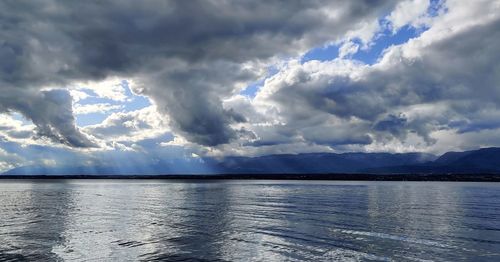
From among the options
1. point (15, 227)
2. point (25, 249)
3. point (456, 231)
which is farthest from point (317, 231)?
point (15, 227)

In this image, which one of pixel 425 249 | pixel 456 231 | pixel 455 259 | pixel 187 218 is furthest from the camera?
pixel 187 218

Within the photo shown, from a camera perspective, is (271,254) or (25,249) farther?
(25,249)

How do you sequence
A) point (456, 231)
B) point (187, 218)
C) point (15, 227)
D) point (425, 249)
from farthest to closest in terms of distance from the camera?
point (187, 218), point (15, 227), point (456, 231), point (425, 249)

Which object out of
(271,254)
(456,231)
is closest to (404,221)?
(456,231)

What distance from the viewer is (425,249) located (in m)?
36.4

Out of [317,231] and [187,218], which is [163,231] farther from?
[317,231]

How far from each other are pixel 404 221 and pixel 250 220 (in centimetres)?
2175

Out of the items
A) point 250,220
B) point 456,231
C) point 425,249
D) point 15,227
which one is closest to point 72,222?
point 15,227

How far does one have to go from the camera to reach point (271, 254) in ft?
113

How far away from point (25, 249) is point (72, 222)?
20669 millimetres

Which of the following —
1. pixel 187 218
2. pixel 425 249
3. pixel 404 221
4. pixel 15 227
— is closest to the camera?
pixel 425 249

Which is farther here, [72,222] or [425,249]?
[72,222]

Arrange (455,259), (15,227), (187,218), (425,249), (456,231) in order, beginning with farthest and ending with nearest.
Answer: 1. (187,218)
2. (15,227)
3. (456,231)
4. (425,249)
5. (455,259)

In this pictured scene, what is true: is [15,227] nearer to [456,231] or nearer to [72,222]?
[72,222]
